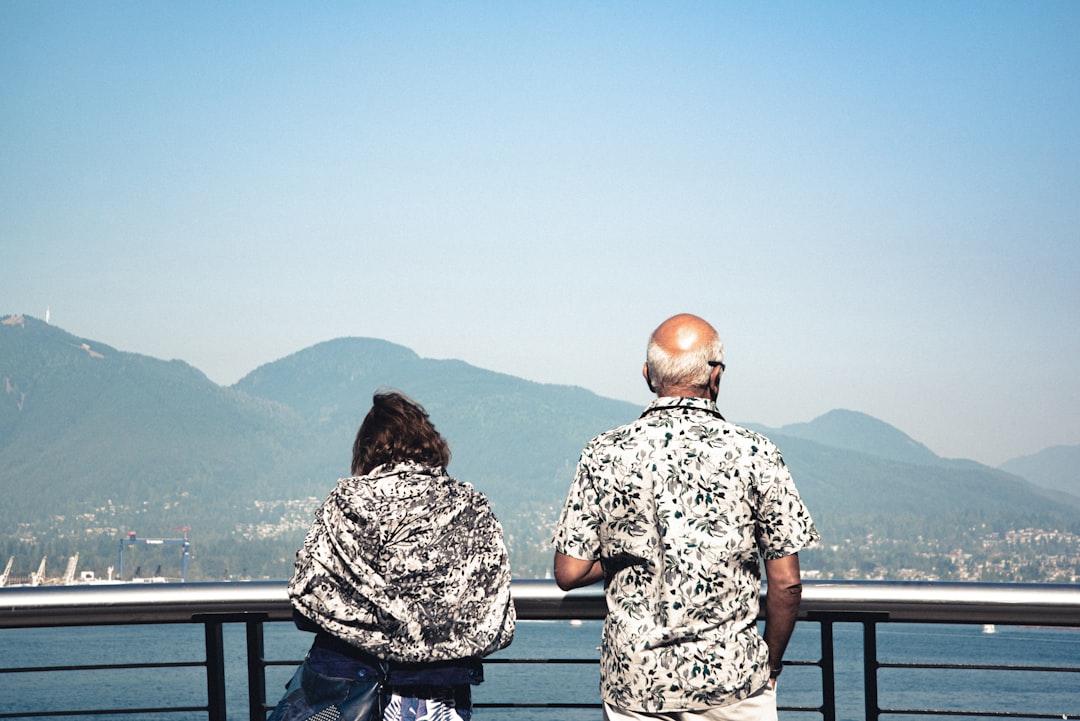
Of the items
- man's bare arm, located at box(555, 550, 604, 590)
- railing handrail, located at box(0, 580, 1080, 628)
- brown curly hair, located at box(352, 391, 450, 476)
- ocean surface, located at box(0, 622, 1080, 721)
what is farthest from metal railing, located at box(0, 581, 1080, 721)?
ocean surface, located at box(0, 622, 1080, 721)

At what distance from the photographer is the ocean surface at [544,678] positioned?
6644 cm

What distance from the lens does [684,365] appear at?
228 centimetres

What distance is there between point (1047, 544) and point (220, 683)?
16159cm

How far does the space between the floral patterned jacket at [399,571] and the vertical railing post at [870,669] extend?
3.16 feet

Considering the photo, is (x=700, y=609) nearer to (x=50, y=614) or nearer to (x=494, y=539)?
(x=494, y=539)

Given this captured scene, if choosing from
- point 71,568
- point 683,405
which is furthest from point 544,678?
point 683,405

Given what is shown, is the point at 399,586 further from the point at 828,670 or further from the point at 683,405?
the point at 828,670

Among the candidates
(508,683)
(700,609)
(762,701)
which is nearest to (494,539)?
(700,609)

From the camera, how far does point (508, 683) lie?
7562cm

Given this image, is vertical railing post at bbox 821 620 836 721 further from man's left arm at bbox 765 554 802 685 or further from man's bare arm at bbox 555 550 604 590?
man's bare arm at bbox 555 550 604 590

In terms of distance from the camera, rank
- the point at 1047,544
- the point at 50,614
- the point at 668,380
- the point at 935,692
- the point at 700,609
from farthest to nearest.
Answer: the point at 1047,544, the point at 935,692, the point at 50,614, the point at 668,380, the point at 700,609

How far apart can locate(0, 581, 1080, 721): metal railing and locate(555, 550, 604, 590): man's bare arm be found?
17 cm

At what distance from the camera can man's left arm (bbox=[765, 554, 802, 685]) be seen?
7.23ft

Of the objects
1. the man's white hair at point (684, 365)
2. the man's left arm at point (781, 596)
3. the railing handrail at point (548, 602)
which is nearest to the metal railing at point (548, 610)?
the railing handrail at point (548, 602)
